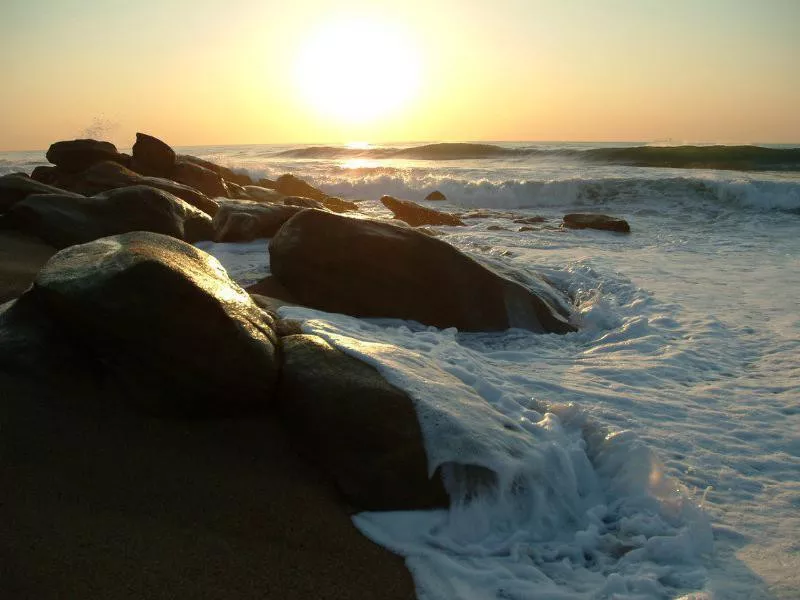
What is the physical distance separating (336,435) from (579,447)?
46.7 inches

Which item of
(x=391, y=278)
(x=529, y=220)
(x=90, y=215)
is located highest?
(x=90, y=215)

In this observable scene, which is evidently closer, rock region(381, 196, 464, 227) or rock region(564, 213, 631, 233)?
rock region(564, 213, 631, 233)

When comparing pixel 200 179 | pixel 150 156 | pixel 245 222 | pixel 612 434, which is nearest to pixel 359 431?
pixel 612 434

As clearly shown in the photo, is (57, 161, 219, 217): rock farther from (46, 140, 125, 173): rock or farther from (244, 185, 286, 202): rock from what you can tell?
(244, 185, 286, 202): rock

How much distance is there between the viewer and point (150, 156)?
14.4 metres

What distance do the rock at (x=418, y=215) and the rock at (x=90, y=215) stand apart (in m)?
6.32

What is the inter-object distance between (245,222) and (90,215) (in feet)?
5.88

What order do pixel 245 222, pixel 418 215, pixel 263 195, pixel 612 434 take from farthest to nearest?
1. pixel 263 195
2. pixel 418 215
3. pixel 245 222
4. pixel 612 434

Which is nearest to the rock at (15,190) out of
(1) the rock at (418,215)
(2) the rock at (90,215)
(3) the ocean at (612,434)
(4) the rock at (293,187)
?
(2) the rock at (90,215)

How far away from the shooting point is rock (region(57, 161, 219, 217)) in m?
9.93

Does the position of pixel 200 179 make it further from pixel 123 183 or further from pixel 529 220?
pixel 529 220

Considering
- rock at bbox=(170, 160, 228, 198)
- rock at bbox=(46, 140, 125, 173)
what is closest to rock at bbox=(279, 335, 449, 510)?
rock at bbox=(170, 160, 228, 198)

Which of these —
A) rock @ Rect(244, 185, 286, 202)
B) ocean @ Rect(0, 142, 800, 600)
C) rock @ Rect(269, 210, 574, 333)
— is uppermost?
rock @ Rect(244, 185, 286, 202)

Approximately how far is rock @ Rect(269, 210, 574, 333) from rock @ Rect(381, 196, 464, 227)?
7290 mm
